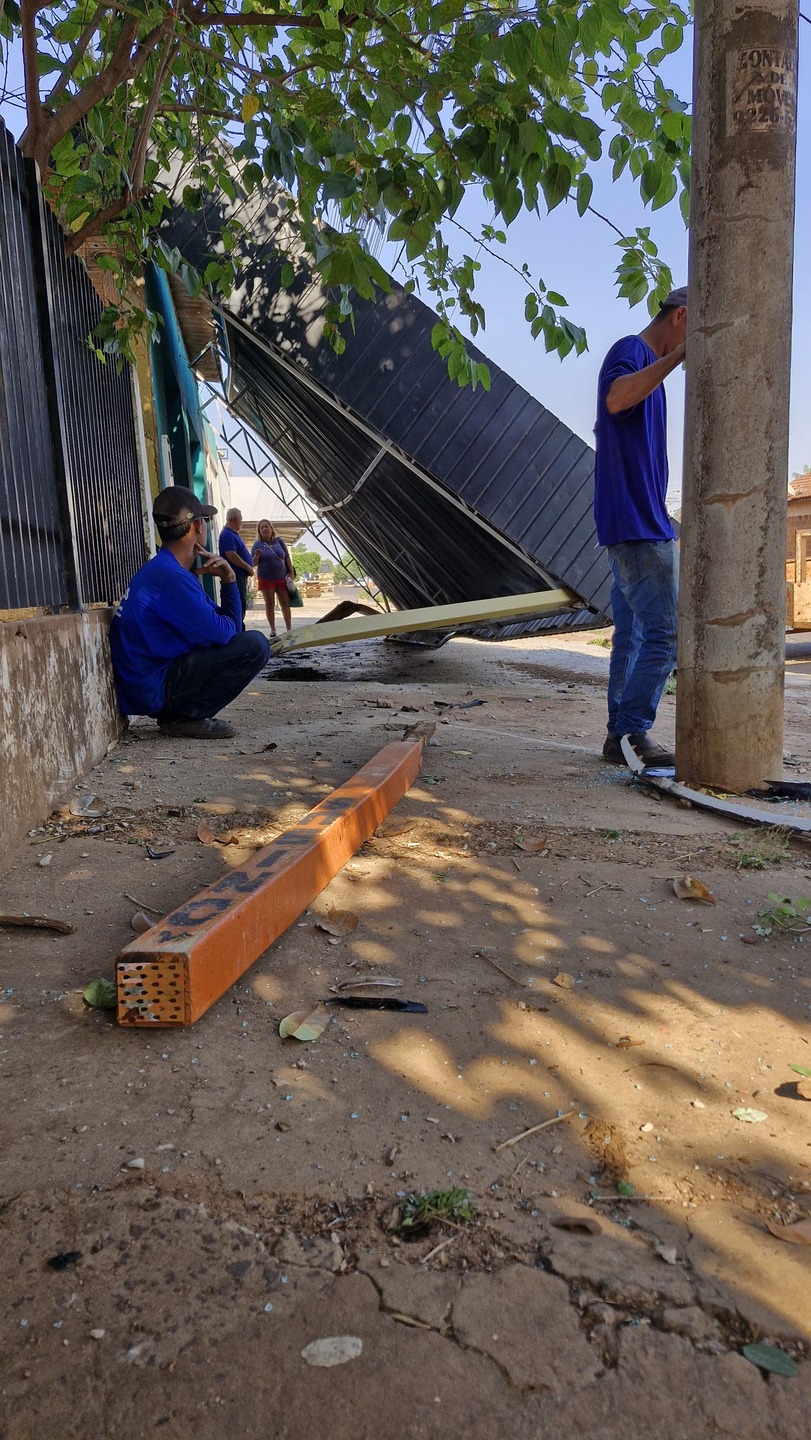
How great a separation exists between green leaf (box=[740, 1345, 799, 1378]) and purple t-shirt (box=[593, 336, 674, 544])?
3.25 meters

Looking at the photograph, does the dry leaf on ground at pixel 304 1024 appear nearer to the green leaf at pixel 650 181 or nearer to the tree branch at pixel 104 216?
the green leaf at pixel 650 181

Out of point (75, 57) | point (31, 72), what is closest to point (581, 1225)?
point (31, 72)

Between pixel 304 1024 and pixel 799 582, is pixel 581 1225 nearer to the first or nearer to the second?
pixel 304 1024

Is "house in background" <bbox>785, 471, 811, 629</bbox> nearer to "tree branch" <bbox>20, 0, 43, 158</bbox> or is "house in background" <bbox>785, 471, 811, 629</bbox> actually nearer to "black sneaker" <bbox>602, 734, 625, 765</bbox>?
"black sneaker" <bbox>602, 734, 625, 765</bbox>

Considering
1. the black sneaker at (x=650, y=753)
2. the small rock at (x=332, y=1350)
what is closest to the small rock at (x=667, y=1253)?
the small rock at (x=332, y=1350)

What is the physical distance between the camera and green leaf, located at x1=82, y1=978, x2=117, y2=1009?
6.17ft

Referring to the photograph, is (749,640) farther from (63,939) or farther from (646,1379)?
(646,1379)

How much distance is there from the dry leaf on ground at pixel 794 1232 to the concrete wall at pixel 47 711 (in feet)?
7.49

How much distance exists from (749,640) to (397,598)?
324 inches

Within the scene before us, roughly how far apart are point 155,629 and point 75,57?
8.67 ft

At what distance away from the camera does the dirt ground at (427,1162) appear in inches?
41.9

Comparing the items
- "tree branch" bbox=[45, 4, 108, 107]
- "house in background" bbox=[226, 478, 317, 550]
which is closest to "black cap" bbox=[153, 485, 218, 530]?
"tree branch" bbox=[45, 4, 108, 107]

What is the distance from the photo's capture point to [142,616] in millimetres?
4664

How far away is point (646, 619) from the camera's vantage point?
4.04 meters
